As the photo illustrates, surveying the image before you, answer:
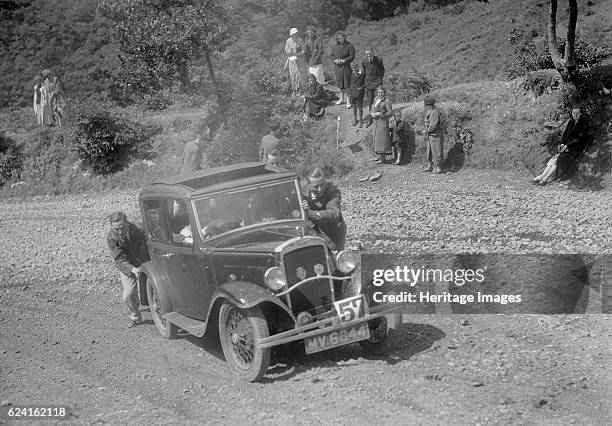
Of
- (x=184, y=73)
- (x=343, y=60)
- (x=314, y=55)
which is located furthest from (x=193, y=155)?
(x=314, y=55)

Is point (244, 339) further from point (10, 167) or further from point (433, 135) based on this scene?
point (10, 167)

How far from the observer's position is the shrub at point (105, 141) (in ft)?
72.8

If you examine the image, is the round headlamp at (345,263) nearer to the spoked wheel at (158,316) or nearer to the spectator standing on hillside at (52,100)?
the spoked wheel at (158,316)

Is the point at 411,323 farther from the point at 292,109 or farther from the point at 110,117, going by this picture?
the point at 110,117

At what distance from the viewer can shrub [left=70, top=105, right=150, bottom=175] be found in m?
22.2

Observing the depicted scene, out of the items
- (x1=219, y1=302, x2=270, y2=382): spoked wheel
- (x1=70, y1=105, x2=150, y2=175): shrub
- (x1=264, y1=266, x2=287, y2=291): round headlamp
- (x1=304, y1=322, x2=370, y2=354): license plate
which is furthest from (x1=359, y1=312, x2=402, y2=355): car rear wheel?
(x1=70, y1=105, x2=150, y2=175): shrub

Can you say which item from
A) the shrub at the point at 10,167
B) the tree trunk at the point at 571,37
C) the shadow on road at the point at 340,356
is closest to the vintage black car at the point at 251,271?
the shadow on road at the point at 340,356

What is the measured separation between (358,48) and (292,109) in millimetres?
14187

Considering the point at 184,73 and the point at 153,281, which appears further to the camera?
the point at 184,73

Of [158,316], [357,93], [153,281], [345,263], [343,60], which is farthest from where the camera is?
[343,60]

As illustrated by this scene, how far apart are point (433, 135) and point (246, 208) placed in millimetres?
9564

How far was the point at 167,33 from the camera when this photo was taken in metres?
19.5

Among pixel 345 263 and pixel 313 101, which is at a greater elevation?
pixel 313 101

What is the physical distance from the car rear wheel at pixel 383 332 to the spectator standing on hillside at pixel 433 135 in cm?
976
